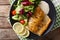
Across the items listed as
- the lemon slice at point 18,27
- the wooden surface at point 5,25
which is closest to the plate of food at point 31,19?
the lemon slice at point 18,27

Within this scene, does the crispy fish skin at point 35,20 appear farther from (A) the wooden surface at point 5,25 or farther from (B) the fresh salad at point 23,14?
(A) the wooden surface at point 5,25

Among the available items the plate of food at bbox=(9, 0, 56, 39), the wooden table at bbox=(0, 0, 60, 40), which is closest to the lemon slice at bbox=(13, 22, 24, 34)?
the plate of food at bbox=(9, 0, 56, 39)

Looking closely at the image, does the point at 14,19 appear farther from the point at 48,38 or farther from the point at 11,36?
the point at 48,38

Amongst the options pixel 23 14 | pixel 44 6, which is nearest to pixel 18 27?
pixel 23 14

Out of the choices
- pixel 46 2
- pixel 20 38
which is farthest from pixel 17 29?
pixel 46 2

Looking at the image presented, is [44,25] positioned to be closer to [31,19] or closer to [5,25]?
[31,19]

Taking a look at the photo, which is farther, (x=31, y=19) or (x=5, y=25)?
(x=5, y=25)
